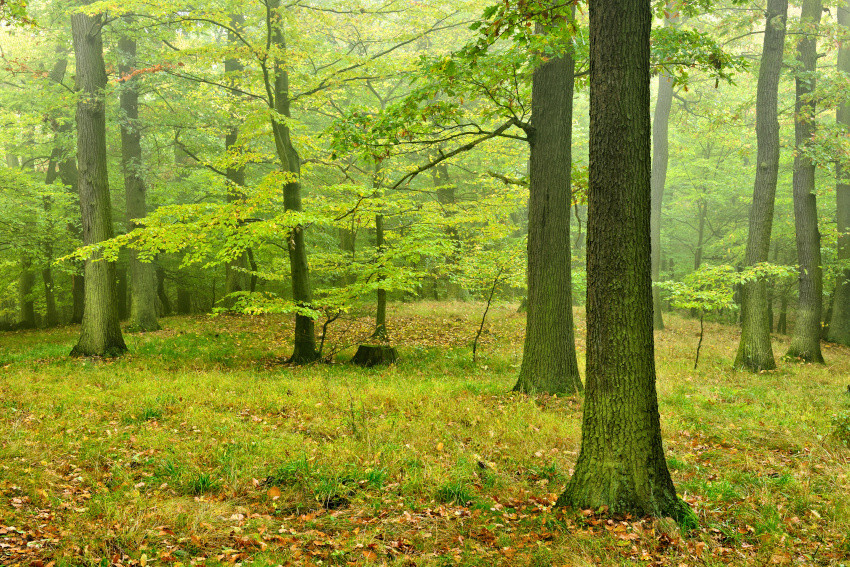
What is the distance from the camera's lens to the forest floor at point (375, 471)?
3.62 m

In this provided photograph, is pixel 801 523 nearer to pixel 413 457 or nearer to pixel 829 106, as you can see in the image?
pixel 413 457

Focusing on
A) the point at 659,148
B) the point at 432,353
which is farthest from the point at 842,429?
the point at 659,148

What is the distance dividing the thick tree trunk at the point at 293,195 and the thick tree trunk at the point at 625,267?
8.08 meters

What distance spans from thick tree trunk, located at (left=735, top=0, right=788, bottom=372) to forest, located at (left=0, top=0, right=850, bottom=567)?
68 millimetres

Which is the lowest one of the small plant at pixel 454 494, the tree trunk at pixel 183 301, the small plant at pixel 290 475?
the small plant at pixel 454 494

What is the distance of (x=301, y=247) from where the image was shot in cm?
1152

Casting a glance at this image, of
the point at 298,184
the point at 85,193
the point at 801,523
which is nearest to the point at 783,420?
the point at 801,523

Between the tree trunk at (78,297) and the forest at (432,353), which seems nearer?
the forest at (432,353)

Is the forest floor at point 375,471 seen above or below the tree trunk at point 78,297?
below

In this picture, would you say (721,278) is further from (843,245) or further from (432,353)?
(843,245)

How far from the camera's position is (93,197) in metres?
→ 11.6

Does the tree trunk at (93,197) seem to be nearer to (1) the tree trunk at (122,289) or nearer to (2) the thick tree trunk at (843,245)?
(1) the tree trunk at (122,289)

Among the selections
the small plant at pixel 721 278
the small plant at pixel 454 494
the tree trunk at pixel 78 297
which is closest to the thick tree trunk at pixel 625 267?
the small plant at pixel 454 494

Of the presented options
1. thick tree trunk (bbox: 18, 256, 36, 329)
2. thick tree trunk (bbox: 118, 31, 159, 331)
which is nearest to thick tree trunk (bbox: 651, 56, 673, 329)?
thick tree trunk (bbox: 118, 31, 159, 331)
